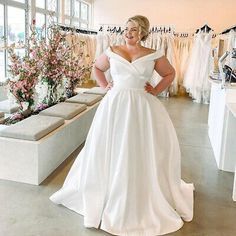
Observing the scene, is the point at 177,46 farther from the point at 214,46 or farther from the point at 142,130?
the point at 142,130

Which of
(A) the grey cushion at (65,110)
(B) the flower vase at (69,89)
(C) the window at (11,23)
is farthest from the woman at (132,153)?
(C) the window at (11,23)

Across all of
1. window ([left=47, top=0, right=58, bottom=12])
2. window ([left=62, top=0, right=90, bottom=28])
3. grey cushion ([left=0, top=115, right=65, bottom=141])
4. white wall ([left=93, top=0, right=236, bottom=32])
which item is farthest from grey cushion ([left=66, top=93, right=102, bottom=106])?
white wall ([left=93, top=0, right=236, bottom=32])

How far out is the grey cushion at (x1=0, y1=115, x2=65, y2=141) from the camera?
299cm

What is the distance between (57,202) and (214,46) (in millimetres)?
6940

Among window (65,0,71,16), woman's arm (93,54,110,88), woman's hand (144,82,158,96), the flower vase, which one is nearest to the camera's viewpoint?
woman's hand (144,82,158,96)

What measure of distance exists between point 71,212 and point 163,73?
132cm

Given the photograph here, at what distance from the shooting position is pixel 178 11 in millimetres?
9539

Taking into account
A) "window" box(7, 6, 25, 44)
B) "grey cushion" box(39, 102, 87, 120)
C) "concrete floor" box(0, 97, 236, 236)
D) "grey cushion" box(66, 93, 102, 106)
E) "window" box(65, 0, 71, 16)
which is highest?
"window" box(65, 0, 71, 16)

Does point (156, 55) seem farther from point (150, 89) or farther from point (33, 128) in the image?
point (33, 128)

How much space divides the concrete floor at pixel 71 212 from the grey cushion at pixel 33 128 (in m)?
0.44

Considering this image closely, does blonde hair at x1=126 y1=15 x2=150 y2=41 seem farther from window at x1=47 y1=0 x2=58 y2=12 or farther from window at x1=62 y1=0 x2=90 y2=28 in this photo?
window at x1=62 y1=0 x2=90 y2=28

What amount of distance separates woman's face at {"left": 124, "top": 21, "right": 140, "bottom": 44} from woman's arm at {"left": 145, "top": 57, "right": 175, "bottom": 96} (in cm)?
23

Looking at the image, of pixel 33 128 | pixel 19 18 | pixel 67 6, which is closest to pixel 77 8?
pixel 67 6

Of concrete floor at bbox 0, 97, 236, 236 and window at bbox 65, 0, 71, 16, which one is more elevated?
window at bbox 65, 0, 71, 16
